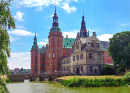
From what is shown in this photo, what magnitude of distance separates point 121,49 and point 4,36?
35.1m

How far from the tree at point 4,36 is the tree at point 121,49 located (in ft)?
105

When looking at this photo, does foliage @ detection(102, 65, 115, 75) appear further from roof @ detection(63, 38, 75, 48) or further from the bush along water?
roof @ detection(63, 38, 75, 48)

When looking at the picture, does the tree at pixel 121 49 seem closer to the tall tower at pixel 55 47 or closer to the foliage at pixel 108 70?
the foliage at pixel 108 70

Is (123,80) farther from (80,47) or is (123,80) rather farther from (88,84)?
(80,47)

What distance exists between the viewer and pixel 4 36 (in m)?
9.88

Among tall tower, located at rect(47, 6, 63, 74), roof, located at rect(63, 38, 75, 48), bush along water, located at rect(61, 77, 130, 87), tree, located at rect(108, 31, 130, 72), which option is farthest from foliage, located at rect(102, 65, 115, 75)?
roof, located at rect(63, 38, 75, 48)

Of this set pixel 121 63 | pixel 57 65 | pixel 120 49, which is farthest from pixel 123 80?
pixel 57 65

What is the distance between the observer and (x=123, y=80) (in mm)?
28062

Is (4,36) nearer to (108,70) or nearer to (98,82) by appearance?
(98,82)

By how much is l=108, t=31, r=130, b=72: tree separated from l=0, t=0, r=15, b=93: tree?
32.1m

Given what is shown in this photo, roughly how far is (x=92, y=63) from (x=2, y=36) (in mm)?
37223

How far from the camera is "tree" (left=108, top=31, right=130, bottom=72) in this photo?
38.6 meters

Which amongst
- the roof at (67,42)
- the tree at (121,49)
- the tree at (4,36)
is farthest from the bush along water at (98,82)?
the roof at (67,42)

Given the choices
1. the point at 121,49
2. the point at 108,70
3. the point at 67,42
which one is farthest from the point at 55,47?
the point at 121,49
